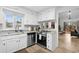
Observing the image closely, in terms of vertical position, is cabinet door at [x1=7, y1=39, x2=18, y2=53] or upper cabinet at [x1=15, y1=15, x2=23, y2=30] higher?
upper cabinet at [x1=15, y1=15, x2=23, y2=30]

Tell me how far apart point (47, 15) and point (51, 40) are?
0.47 metres

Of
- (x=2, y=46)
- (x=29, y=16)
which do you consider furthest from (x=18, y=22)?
(x=2, y=46)

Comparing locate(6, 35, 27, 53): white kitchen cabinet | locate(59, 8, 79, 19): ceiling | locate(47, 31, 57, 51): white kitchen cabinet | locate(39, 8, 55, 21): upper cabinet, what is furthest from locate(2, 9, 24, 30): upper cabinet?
locate(59, 8, 79, 19): ceiling

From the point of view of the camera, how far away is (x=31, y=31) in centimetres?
154

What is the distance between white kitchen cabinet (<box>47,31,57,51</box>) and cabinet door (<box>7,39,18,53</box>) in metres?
0.60

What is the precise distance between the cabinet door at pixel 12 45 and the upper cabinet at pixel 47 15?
63cm

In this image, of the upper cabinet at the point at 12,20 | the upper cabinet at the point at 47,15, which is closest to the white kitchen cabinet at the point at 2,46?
the upper cabinet at the point at 12,20

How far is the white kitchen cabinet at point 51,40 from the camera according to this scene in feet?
4.81

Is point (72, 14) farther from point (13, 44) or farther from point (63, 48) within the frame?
point (13, 44)

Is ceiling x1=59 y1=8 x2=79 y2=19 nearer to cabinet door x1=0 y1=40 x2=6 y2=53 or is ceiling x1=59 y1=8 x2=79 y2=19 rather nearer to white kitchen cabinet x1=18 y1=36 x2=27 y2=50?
white kitchen cabinet x1=18 y1=36 x2=27 y2=50

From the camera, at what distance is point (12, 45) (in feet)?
4.66

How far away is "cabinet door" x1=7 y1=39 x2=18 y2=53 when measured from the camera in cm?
139

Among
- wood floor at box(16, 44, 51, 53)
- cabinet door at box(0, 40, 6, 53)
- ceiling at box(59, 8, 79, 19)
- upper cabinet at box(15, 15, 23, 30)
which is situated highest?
ceiling at box(59, 8, 79, 19)
